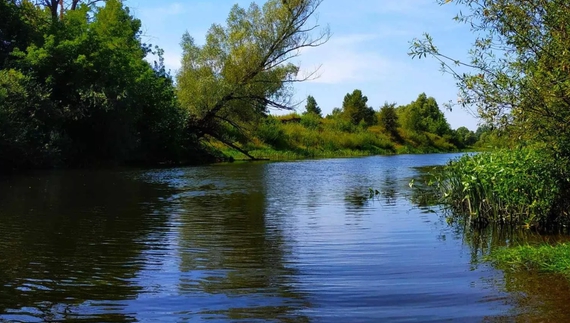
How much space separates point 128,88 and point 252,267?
104 feet

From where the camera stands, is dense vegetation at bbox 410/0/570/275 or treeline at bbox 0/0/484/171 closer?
dense vegetation at bbox 410/0/570/275

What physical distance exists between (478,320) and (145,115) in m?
38.9

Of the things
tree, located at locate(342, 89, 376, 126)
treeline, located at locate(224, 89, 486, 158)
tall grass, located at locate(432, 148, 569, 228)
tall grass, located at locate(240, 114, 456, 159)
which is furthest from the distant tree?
tall grass, located at locate(432, 148, 569, 228)

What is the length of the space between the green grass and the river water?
1.19ft

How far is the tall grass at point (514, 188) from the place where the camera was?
10312mm

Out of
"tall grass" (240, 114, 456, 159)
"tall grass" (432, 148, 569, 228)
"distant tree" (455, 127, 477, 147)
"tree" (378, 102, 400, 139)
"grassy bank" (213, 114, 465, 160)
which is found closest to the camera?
"tall grass" (432, 148, 569, 228)

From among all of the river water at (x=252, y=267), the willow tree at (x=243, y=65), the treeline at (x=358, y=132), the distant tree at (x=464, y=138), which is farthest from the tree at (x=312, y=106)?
the river water at (x=252, y=267)

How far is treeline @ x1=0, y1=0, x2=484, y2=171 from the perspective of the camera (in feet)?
106

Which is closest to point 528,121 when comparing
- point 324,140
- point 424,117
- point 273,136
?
point 273,136

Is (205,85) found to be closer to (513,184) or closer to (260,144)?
(260,144)

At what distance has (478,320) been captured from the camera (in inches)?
233

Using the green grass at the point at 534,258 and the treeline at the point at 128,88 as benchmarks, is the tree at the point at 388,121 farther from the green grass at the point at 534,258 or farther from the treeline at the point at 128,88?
the green grass at the point at 534,258

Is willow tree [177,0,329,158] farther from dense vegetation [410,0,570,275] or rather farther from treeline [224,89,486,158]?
dense vegetation [410,0,570,275]

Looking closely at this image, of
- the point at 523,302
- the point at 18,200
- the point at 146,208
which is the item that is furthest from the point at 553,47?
the point at 18,200
